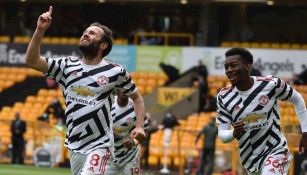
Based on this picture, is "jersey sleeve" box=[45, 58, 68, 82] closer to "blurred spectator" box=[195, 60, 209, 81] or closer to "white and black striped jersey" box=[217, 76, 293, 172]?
"white and black striped jersey" box=[217, 76, 293, 172]

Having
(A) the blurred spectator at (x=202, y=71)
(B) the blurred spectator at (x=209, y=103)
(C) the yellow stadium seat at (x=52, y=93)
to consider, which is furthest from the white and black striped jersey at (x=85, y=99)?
(C) the yellow stadium seat at (x=52, y=93)

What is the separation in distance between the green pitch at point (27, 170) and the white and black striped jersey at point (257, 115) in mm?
12943

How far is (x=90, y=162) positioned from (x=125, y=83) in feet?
3.02

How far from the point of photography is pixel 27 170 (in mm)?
24000

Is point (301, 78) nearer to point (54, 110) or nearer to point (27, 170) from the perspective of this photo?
point (54, 110)

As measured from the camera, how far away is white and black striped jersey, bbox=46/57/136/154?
29.5ft

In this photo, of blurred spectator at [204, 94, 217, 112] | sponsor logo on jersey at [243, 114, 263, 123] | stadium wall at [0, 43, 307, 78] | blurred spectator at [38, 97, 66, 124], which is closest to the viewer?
sponsor logo on jersey at [243, 114, 263, 123]

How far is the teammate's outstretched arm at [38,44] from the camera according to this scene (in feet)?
27.8

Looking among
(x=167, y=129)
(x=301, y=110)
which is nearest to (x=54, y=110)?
(x=167, y=129)

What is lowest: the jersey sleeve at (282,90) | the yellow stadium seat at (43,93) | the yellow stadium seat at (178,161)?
the yellow stadium seat at (178,161)

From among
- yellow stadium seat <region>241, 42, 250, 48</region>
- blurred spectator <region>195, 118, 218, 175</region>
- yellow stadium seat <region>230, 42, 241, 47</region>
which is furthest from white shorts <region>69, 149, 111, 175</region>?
yellow stadium seat <region>230, 42, 241, 47</region>

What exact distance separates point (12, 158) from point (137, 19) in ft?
39.1

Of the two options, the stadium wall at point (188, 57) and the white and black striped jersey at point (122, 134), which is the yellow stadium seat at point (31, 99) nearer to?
the stadium wall at point (188, 57)

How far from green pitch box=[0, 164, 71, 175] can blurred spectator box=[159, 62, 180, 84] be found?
7195 millimetres
